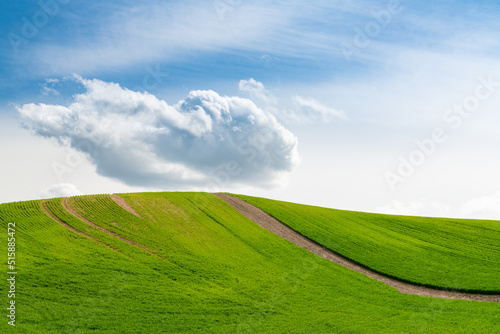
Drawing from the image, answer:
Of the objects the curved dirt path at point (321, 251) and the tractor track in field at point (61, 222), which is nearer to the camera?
the curved dirt path at point (321, 251)

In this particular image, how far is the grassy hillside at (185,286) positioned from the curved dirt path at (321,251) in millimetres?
2517

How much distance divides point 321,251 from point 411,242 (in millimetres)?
17501

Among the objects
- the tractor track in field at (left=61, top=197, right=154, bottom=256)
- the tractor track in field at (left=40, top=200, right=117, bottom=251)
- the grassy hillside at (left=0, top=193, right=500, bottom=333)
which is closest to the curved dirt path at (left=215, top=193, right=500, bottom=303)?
the grassy hillside at (left=0, top=193, right=500, bottom=333)

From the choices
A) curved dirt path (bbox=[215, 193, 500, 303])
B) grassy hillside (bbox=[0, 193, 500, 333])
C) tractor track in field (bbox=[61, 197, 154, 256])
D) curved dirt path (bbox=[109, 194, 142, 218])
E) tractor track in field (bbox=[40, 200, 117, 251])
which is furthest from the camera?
curved dirt path (bbox=[109, 194, 142, 218])

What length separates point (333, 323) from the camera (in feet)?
102

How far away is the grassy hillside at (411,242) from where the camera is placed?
46719 mm

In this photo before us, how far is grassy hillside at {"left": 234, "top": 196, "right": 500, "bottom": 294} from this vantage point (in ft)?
153

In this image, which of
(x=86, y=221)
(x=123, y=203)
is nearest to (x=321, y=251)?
(x=123, y=203)

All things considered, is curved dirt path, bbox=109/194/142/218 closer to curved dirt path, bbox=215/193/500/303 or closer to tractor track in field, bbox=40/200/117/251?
tractor track in field, bbox=40/200/117/251

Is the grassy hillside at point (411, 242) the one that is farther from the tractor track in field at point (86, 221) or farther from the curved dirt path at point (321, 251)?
the tractor track in field at point (86, 221)

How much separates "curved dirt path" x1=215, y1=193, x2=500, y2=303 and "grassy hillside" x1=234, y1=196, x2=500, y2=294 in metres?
0.93

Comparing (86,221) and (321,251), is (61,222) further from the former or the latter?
(321,251)

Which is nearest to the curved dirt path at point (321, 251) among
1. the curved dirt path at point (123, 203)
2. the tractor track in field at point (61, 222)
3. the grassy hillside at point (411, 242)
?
the grassy hillside at point (411, 242)

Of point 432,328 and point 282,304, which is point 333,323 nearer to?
point 282,304
